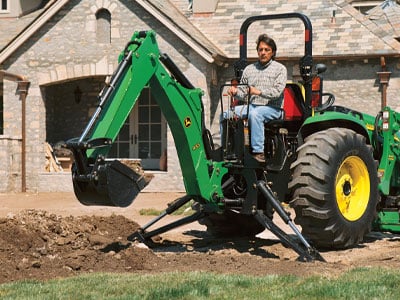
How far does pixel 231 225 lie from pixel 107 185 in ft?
10.8

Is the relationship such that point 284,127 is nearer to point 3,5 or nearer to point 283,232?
point 283,232

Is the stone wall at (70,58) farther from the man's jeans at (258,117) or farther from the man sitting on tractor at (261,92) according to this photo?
the man's jeans at (258,117)

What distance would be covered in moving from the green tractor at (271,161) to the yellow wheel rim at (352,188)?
0.04 ft

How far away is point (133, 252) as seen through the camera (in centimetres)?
862

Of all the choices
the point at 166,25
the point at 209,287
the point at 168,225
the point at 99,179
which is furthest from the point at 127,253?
the point at 166,25

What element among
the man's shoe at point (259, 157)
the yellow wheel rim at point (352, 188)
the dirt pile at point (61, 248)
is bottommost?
the dirt pile at point (61, 248)

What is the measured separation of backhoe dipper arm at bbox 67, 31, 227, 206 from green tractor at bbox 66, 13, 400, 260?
11mm

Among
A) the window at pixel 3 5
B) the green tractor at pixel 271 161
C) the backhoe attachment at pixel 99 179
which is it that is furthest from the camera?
the window at pixel 3 5

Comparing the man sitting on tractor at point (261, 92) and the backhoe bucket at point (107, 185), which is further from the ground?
the man sitting on tractor at point (261, 92)

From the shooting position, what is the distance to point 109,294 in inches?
253

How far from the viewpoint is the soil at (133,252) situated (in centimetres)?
790

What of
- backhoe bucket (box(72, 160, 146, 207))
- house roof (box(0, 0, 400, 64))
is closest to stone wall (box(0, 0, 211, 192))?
house roof (box(0, 0, 400, 64))

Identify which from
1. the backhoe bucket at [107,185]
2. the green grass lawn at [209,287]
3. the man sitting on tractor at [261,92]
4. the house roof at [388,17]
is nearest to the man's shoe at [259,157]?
the man sitting on tractor at [261,92]

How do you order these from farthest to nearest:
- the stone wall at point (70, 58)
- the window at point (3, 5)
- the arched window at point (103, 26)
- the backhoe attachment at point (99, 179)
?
1. the window at point (3, 5)
2. the arched window at point (103, 26)
3. the stone wall at point (70, 58)
4. the backhoe attachment at point (99, 179)
